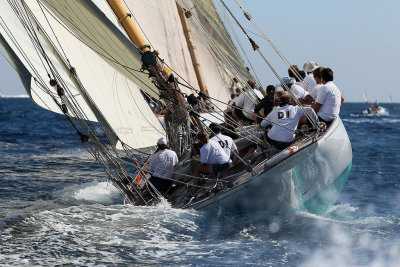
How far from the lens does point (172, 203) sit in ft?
39.2

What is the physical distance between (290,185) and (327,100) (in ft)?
7.63

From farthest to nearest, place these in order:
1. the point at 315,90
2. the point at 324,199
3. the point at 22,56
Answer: the point at 22,56
the point at 315,90
the point at 324,199

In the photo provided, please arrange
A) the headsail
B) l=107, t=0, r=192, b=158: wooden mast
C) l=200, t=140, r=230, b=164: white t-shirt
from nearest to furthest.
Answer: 1. l=107, t=0, r=192, b=158: wooden mast
2. l=200, t=140, r=230, b=164: white t-shirt
3. the headsail

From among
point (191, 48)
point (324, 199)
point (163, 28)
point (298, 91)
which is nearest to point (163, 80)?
point (298, 91)

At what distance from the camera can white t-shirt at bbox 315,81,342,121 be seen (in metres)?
12.4

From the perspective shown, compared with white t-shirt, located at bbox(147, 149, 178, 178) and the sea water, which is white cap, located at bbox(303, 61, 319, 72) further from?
white t-shirt, located at bbox(147, 149, 178, 178)

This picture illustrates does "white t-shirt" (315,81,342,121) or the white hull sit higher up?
"white t-shirt" (315,81,342,121)

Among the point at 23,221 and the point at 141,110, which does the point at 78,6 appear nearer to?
the point at 23,221

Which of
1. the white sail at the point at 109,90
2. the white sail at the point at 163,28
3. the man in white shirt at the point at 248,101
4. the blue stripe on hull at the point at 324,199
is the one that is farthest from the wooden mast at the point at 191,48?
the blue stripe on hull at the point at 324,199

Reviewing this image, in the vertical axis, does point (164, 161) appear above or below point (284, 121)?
below

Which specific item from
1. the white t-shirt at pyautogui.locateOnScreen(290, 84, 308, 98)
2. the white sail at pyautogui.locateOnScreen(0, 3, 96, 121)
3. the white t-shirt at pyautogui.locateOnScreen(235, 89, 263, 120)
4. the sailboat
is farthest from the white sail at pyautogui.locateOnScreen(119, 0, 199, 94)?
the white t-shirt at pyautogui.locateOnScreen(290, 84, 308, 98)

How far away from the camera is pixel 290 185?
11070 mm

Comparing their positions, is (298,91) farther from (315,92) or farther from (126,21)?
(126,21)

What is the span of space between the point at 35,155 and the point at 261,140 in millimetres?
15657
